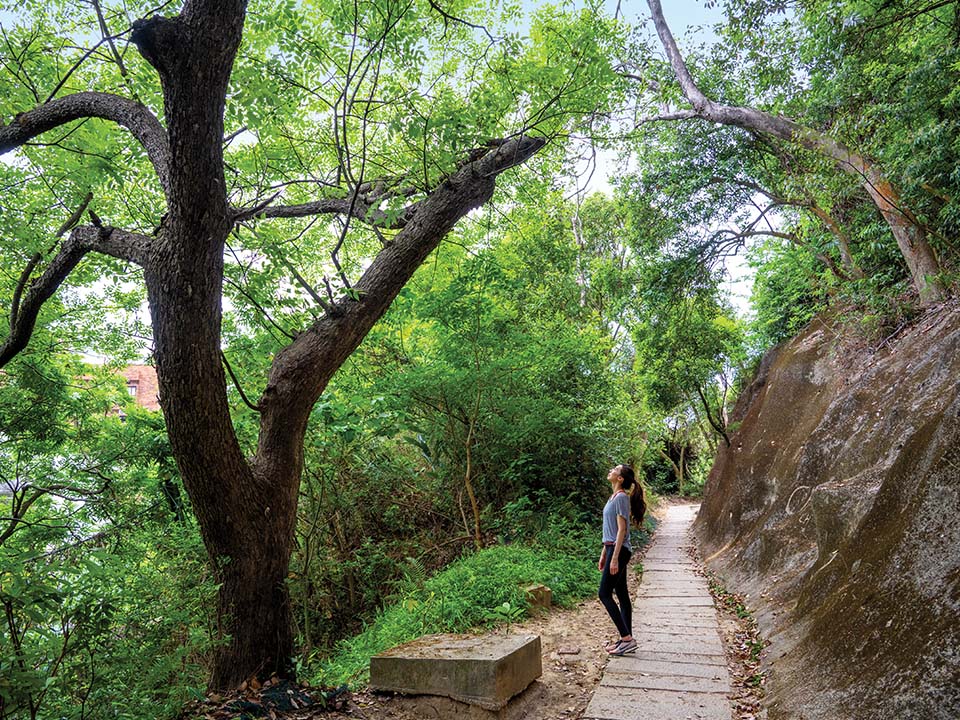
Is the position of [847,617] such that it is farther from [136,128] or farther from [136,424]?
[136,424]

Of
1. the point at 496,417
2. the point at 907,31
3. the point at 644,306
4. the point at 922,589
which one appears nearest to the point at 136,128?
the point at 922,589

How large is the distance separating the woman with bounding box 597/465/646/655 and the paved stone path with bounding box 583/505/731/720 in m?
0.19

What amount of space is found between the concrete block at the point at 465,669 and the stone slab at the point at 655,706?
0.59 meters

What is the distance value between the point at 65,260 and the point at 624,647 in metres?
6.01

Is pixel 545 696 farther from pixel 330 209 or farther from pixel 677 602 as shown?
pixel 330 209

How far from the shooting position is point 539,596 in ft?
22.3

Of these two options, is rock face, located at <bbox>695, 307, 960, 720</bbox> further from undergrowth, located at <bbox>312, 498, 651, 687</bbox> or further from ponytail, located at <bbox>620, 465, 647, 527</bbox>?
undergrowth, located at <bbox>312, 498, 651, 687</bbox>

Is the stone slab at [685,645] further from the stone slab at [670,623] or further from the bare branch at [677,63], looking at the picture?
the bare branch at [677,63]

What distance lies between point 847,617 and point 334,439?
495 cm

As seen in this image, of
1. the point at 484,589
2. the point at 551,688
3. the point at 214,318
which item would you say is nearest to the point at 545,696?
the point at 551,688

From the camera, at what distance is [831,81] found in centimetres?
718

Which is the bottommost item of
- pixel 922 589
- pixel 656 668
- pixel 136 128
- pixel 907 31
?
pixel 656 668

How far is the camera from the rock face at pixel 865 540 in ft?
9.13

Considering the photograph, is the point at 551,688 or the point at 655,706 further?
the point at 551,688
